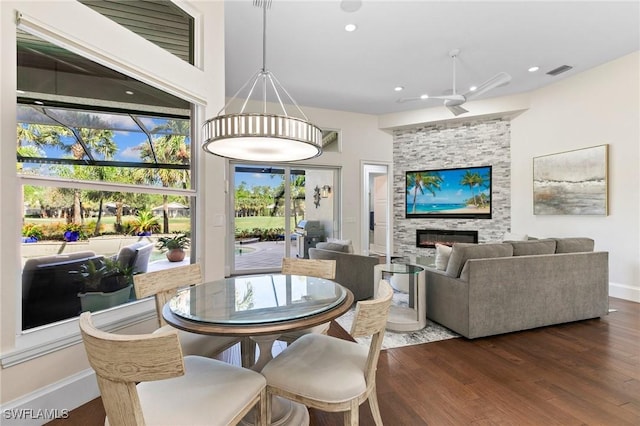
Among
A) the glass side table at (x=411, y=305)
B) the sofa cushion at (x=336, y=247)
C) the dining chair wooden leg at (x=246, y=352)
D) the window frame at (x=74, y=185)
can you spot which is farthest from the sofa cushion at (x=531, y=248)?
the window frame at (x=74, y=185)

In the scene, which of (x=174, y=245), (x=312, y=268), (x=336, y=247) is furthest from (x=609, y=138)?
(x=174, y=245)

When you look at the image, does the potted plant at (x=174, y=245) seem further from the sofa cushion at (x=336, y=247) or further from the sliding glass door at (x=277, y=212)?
the sliding glass door at (x=277, y=212)

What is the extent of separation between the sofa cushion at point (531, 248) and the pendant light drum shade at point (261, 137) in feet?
8.44

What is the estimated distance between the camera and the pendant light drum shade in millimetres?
1588

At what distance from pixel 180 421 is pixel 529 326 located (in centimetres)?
345

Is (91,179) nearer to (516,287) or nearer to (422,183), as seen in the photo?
(516,287)

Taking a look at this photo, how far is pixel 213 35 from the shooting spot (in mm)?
3010

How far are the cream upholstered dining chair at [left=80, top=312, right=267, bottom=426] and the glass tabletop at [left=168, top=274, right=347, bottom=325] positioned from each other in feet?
0.87

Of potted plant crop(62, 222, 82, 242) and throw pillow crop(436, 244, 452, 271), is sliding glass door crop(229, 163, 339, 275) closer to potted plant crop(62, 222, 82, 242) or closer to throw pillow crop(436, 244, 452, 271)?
throw pillow crop(436, 244, 452, 271)

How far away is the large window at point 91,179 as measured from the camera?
1.90m

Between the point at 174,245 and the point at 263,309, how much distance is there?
72.6 inches

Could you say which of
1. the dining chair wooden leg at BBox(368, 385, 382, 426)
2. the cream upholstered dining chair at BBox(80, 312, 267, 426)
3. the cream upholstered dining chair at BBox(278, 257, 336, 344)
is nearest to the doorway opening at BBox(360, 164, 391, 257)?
the cream upholstered dining chair at BBox(278, 257, 336, 344)

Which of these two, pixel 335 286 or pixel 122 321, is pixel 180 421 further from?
pixel 122 321

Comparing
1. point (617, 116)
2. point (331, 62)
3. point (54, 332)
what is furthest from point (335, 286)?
point (617, 116)
